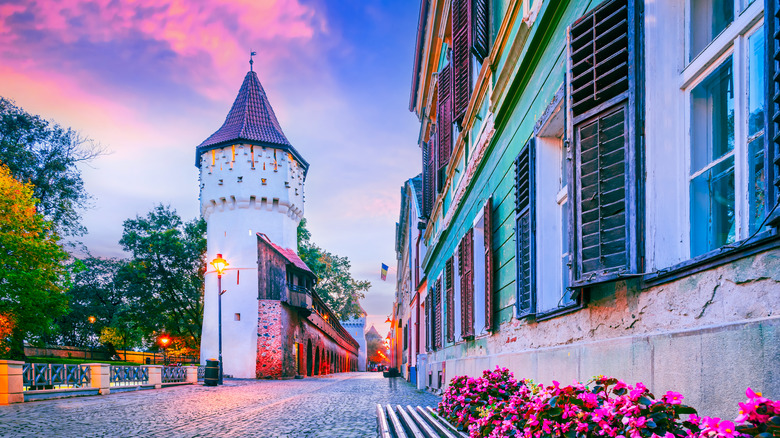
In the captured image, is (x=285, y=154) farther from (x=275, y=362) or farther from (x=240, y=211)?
(x=275, y=362)

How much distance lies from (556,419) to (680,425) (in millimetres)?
720

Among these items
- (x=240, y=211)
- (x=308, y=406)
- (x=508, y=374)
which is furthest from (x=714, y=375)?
(x=240, y=211)

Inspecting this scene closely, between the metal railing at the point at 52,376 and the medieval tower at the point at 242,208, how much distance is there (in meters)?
17.3

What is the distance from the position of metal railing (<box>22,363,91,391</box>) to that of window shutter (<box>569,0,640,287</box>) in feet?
45.2

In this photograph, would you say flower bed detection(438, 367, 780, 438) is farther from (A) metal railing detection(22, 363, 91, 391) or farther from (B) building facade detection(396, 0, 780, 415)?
(A) metal railing detection(22, 363, 91, 391)

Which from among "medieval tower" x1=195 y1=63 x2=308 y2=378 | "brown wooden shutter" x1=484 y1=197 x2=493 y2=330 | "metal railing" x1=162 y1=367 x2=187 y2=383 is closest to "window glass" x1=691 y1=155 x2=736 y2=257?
"brown wooden shutter" x1=484 y1=197 x2=493 y2=330

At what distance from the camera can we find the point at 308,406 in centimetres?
1165

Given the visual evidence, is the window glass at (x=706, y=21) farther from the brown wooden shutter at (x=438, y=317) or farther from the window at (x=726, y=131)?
the brown wooden shutter at (x=438, y=317)

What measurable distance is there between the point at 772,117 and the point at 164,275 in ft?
143

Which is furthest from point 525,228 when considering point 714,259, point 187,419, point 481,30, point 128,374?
point 128,374

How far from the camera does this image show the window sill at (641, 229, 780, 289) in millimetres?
2352

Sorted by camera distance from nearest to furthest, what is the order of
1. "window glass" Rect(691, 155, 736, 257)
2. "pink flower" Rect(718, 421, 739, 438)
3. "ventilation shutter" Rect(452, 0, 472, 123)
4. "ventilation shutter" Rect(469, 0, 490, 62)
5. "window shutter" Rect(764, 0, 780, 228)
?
"pink flower" Rect(718, 421, 739, 438)
"window shutter" Rect(764, 0, 780, 228)
"window glass" Rect(691, 155, 736, 257)
"ventilation shutter" Rect(469, 0, 490, 62)
"ventilation shutter" Rect(452, 0, 472, 123)

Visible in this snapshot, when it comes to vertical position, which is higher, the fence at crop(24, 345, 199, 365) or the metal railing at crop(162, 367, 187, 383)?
the metal railing at crop(162, 367, 187, 383)

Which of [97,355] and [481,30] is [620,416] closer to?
[481,30]
